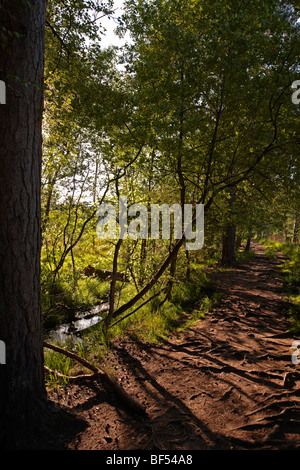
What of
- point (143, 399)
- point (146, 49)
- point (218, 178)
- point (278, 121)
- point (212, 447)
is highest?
point (146, 49)

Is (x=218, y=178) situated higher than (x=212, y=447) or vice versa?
(x=218, y=178)

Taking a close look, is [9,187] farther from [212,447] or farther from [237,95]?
[237,95]

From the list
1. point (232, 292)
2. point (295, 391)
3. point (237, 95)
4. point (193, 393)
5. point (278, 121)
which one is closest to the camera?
point (295, 391)

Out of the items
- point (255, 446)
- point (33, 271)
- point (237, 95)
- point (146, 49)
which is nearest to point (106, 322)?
point (33, 271)

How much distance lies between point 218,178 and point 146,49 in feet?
8.41

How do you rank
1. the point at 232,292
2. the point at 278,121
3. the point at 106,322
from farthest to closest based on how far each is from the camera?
the point at 232,292, the point at 106,322, the point at 278,121

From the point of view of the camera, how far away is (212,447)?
2.23m

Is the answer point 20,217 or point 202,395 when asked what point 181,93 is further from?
point 202,395

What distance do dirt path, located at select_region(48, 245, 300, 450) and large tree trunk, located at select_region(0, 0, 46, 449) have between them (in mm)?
477

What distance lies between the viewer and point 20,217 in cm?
232

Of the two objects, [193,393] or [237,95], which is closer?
[193,393]

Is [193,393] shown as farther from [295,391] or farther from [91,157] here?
[91,157]

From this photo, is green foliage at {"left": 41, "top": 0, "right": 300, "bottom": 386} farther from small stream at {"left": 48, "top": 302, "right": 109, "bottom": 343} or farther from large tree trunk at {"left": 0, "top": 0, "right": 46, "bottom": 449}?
small stream at {"left": 48, "top": 302, "right": 109, "bottom": 343}

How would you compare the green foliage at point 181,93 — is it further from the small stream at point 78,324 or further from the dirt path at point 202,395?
the small stream at point 78,324
